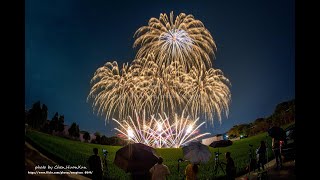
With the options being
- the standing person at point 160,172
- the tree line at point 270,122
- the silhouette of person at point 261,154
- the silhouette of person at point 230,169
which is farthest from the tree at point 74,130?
the silhouette of person at point 261,154

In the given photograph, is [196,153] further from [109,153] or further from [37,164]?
[37,164]

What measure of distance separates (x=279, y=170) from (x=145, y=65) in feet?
23.4

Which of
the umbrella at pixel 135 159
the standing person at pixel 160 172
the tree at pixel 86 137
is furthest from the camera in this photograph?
the tree at pixel 86 137

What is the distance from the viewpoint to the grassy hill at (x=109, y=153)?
19.9 metres

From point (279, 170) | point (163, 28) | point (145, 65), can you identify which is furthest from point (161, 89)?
point (279, 170)

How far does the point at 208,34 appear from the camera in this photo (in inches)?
A: 834

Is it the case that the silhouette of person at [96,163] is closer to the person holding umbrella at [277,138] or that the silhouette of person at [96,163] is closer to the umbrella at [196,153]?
the umbrella at [196,153]

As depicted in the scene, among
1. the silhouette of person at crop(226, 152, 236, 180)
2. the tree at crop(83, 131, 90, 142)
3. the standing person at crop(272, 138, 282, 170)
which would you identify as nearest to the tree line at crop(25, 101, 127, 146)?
the tree at crop(83, 131, 90, 142)

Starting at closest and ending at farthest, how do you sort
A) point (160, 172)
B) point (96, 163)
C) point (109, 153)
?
1. point (160, 172)
2. point (96, 163)
3. point (109, 153)

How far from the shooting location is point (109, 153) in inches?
825

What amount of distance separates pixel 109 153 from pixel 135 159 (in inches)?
219

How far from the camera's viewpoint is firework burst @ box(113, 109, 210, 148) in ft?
71.4

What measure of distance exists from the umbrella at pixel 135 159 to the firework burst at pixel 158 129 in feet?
19.3

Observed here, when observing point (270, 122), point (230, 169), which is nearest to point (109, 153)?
point (230, 169)
